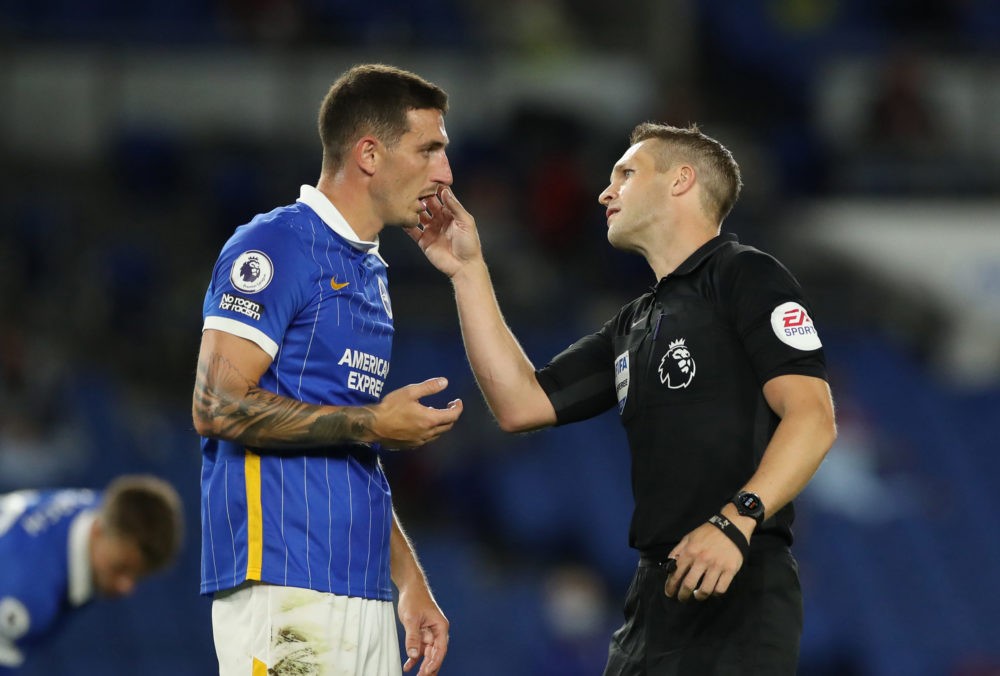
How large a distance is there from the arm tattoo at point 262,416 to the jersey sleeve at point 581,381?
3.38 ft

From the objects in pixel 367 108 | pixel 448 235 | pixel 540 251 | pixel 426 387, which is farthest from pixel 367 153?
pixel 540 251

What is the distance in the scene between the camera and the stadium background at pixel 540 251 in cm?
988

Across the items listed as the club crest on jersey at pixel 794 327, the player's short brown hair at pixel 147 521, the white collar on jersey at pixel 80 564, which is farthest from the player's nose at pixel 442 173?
the white collar on jersey at pixel 80 564

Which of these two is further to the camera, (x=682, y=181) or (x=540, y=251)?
(x=540, y=251)

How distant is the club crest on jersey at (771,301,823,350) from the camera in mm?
3945

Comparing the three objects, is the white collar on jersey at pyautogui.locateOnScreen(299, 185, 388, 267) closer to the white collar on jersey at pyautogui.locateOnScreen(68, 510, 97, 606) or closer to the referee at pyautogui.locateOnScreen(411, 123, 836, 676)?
the referee at pyautogui.locateOnScreen(411, 123, 836, 676)

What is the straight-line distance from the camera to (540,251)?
12.3 meters

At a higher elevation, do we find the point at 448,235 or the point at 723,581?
the point at 448,235

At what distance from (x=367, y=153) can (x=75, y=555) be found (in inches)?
103

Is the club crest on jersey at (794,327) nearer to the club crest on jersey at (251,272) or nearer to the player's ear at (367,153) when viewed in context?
the player's ear at (367,153)

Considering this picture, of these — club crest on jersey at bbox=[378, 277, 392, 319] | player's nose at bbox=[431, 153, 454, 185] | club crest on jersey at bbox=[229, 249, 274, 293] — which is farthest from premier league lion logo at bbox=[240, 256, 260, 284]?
player's nose at bbox=[431, 153, 454, 185]

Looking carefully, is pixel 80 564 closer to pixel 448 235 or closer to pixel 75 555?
pixel 75 555

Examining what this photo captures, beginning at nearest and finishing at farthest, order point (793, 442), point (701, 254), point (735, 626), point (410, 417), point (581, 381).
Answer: point (410, 417)
point (793, 442)
point (735, 626)
point (701, 254)
point (581, 381)

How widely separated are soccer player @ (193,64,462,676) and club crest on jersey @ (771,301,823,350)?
951mm
